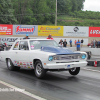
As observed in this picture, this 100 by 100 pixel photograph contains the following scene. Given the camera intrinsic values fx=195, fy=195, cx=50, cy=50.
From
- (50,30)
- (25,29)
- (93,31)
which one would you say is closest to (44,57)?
(25,29)

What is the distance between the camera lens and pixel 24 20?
85.1 m

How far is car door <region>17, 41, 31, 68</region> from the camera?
8391 millimetres

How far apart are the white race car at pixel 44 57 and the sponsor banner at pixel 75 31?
3466 centimetres

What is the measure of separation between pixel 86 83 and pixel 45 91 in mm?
1863

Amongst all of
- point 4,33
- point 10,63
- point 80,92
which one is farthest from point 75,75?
point 4,33

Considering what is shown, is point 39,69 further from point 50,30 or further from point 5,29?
point 50,30

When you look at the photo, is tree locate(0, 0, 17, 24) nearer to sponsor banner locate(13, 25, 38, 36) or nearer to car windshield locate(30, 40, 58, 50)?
sponsor banner locate(13, 25, 38, 36)

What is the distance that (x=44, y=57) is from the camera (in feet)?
23.8

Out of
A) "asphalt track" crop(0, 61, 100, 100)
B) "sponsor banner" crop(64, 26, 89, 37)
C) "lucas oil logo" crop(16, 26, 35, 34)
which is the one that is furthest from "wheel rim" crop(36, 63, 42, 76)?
"sponsor banner" crop(64, 26, 89, 37)

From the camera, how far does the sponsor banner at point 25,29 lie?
41344 millimetres

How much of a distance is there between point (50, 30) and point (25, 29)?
5.51m

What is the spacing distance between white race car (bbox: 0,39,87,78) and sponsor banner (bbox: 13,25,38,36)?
32460mm

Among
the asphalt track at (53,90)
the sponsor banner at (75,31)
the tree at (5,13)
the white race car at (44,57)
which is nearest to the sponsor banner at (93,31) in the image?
the sponsor banner at (75,31)

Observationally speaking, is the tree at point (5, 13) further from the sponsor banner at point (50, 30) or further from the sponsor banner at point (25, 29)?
the sponsor banner at point (50, 30)
